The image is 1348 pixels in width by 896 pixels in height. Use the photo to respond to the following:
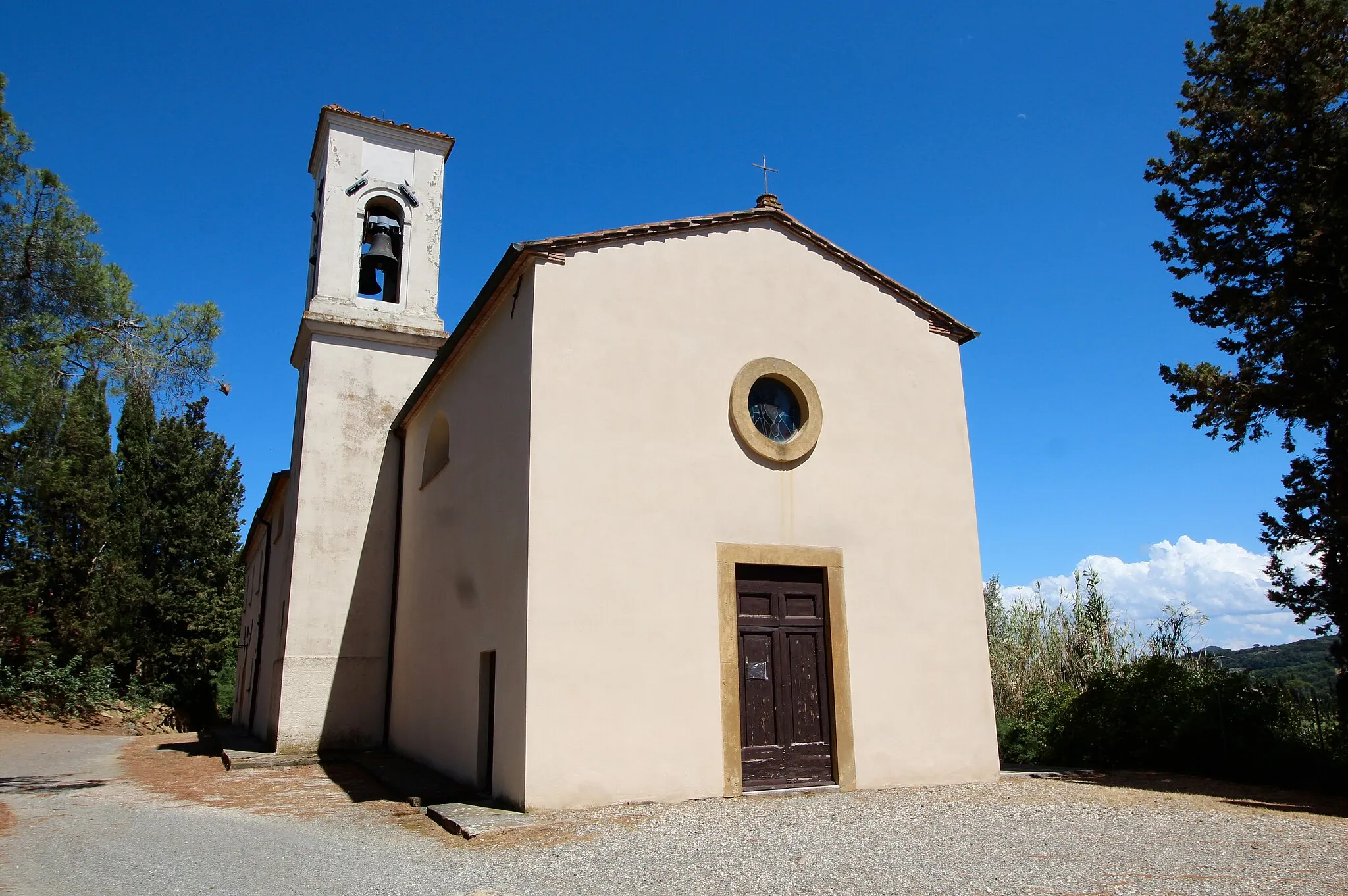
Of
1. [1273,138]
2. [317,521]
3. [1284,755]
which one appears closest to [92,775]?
[317,521]

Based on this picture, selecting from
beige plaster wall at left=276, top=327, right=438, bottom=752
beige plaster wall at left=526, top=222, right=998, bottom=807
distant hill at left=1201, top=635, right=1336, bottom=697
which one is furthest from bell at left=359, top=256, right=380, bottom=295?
distant hill at left=1201, top=635, right=1336, bottom=697

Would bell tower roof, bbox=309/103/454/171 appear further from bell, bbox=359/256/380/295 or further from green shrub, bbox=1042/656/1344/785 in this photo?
green shrub, bbox=1042/656/1344/785

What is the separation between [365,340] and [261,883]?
1042 cm

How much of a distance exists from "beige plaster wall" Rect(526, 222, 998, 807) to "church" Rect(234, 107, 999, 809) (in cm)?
3

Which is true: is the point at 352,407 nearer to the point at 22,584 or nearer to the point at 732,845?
the point at 732,845

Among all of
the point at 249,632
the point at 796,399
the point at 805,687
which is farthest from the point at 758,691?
the point at 249,632

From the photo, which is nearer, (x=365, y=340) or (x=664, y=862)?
(x=664, y=862)

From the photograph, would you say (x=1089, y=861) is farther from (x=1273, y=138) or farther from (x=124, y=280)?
(x=124, y=280)

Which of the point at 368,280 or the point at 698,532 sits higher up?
the point at 368,280

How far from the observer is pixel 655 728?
7898mm

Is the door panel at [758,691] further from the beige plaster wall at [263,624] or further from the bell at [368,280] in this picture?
the bell at [368,280]

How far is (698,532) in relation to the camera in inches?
339

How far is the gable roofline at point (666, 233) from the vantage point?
862 cm

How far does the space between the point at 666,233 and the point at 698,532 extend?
3.32 meters
